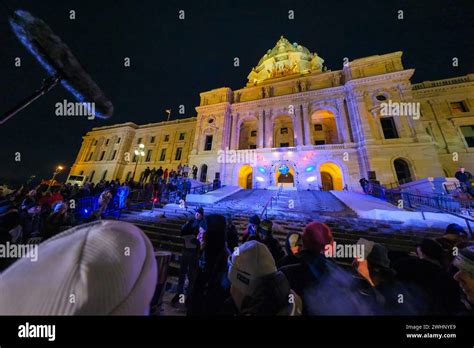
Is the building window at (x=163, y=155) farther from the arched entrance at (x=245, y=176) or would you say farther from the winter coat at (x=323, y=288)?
the winter coat at (x=323, y=288)

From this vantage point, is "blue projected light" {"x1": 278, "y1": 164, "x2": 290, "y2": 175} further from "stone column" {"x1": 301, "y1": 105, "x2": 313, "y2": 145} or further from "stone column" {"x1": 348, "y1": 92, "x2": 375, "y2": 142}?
"stone column" {"x1": 348, "y1": 92, "x2": 375, "y2": 142}

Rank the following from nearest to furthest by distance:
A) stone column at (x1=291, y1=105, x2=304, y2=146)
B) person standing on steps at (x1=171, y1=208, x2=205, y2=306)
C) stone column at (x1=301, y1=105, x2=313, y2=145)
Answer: person standing on steps at (x1=171, y1=208, x2=205, y2=306) → stone column at (x1=301, y1=105, x2=313, y2=145) → stone column at (x1=291, y1=105, x2=304, y2=146)

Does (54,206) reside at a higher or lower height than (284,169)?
lower

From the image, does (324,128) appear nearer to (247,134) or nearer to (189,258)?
(247,134)

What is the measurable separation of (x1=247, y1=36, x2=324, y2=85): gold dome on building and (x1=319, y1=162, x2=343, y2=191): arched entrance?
678 inches

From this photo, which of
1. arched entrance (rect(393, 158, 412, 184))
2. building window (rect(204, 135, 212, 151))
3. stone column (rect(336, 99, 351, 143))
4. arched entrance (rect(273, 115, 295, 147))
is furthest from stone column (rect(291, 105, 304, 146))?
building window (rect(204, 135, 212, 151))

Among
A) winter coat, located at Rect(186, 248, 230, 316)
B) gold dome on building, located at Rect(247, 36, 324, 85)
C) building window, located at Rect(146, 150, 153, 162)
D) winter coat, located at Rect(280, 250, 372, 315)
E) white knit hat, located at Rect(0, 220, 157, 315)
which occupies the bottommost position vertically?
winter coat, located at Rect(186, 248, 230, 316)

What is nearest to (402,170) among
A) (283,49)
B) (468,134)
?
(468,134)

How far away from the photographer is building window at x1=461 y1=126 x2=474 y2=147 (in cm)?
1763

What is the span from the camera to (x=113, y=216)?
682cm

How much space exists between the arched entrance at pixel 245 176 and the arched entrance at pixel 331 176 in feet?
28.9

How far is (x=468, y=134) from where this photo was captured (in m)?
18.0

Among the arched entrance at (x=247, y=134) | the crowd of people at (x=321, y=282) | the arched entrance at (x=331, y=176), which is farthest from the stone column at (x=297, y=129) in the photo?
the crowd of people at (x=321, y=282)

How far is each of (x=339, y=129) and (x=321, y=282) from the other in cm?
2243
